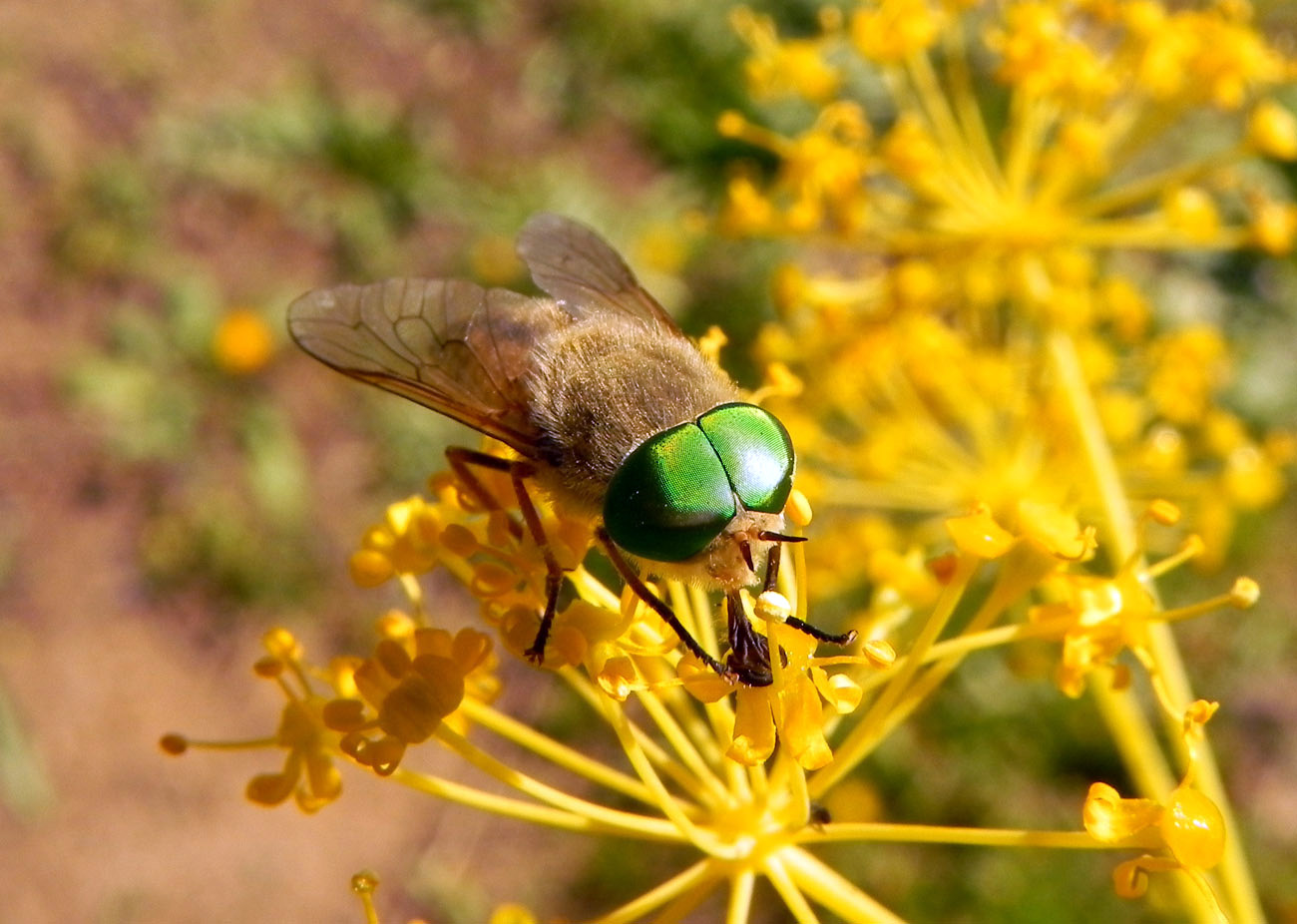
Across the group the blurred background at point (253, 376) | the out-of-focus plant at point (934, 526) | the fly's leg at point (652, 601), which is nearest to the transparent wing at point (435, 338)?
the out-of-focus plant at point (934, 526)

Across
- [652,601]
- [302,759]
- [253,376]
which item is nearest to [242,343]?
[253,376]

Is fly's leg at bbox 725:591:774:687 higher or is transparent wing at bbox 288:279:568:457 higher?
transparent wing at bbox 288:279:568:457

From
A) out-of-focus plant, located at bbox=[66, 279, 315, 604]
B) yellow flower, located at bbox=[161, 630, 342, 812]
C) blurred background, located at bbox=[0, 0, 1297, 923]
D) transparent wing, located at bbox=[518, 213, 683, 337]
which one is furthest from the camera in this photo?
out-of-focus plant, located at bbox=[66, 279, 315, 604]

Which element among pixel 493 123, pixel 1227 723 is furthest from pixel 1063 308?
pixel 493 123

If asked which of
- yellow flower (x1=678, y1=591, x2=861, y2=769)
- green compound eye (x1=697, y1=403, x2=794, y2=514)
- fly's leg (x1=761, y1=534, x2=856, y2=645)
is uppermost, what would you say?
green compound eye (x1=697, y1=403, x2=794, y2=514)

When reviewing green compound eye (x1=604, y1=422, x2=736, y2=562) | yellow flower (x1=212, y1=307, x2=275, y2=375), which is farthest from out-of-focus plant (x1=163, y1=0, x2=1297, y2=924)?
yellow flower (x1=212, y1=307, x2=275, y2=375)

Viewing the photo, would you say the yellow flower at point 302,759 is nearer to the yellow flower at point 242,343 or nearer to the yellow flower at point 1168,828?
the yellow flower at point 1168,828

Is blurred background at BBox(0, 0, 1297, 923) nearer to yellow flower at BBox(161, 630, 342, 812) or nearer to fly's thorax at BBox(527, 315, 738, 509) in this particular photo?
fly's thorax at BBox(527, 315, 738, 509)

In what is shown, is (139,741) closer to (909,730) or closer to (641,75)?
(909,730)
